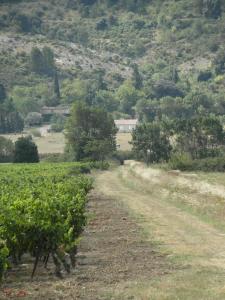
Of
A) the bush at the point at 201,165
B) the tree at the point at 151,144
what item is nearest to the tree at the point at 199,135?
the tree at the point at 151,144

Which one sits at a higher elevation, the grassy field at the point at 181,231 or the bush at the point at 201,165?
the grassy field at the point at 181,231

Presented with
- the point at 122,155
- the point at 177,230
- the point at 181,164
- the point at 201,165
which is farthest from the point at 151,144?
the point at 177,230

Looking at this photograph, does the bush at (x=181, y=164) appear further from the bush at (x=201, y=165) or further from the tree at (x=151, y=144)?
the tree at (x=151, y=144)

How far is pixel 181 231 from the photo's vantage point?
3925 cm

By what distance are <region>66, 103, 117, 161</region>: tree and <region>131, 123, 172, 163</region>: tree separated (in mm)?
5078

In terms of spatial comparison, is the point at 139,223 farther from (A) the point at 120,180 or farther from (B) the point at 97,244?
(A) the point at 120,180

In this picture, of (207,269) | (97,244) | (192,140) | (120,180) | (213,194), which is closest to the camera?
(207,269)

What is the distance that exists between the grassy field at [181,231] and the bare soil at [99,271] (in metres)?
0.53

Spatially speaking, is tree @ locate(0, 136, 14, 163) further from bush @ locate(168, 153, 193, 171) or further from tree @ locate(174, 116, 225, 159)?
bush @ locate(168, 153, 193, 171)

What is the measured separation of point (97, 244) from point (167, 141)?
113491 millimetres

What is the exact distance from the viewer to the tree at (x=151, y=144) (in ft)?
479

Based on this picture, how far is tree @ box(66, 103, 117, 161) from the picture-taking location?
147250 millimetres

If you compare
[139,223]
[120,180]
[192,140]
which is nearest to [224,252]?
[139,223]

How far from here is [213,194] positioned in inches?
2323
